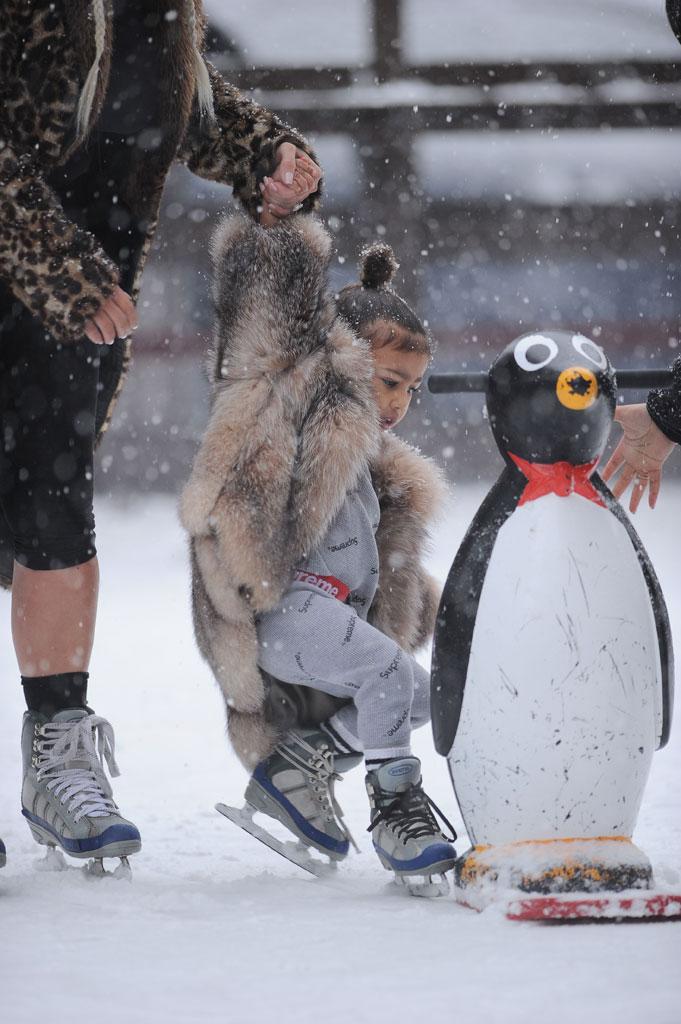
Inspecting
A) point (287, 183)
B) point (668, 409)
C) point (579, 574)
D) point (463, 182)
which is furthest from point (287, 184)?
point (463, 182)

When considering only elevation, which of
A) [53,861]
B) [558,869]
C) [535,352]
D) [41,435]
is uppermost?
[535,352]

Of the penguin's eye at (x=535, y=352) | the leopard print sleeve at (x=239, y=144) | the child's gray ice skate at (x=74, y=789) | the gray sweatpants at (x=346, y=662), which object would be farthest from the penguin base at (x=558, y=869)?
the leopard print sleeve at (x=239, y=144)

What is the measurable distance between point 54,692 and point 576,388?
787 millimetres

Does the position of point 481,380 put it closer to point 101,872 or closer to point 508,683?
point 508,683

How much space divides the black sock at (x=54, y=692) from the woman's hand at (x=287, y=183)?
711mm

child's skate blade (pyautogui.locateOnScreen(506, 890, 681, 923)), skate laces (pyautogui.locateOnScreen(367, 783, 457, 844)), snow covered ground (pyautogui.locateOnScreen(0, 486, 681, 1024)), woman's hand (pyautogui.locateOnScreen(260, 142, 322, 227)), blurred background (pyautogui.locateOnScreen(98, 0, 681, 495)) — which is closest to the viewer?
snow covered ground (pyautogui.locateOnScreen(0, 486, 681, 1024))

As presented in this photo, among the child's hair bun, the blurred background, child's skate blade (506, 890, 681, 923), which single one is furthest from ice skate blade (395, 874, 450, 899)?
the blurred background

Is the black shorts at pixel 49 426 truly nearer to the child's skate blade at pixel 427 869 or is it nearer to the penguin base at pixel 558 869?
the child's skate blade at pixel 427 869

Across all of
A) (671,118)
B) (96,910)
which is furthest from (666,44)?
(96,910)

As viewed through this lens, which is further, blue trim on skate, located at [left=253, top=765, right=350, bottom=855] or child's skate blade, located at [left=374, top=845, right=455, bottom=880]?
blue trim on skate, located at [left=253, top=765, right=350, bottom=855]

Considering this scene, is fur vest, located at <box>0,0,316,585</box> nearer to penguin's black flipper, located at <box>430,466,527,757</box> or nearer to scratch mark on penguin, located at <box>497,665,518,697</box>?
penguin's black flipper, located at <box>430,466,527,757</box>

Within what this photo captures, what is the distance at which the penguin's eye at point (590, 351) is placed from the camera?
1.41 m

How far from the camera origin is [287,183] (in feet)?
5.71

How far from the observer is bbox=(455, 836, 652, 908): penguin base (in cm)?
131
